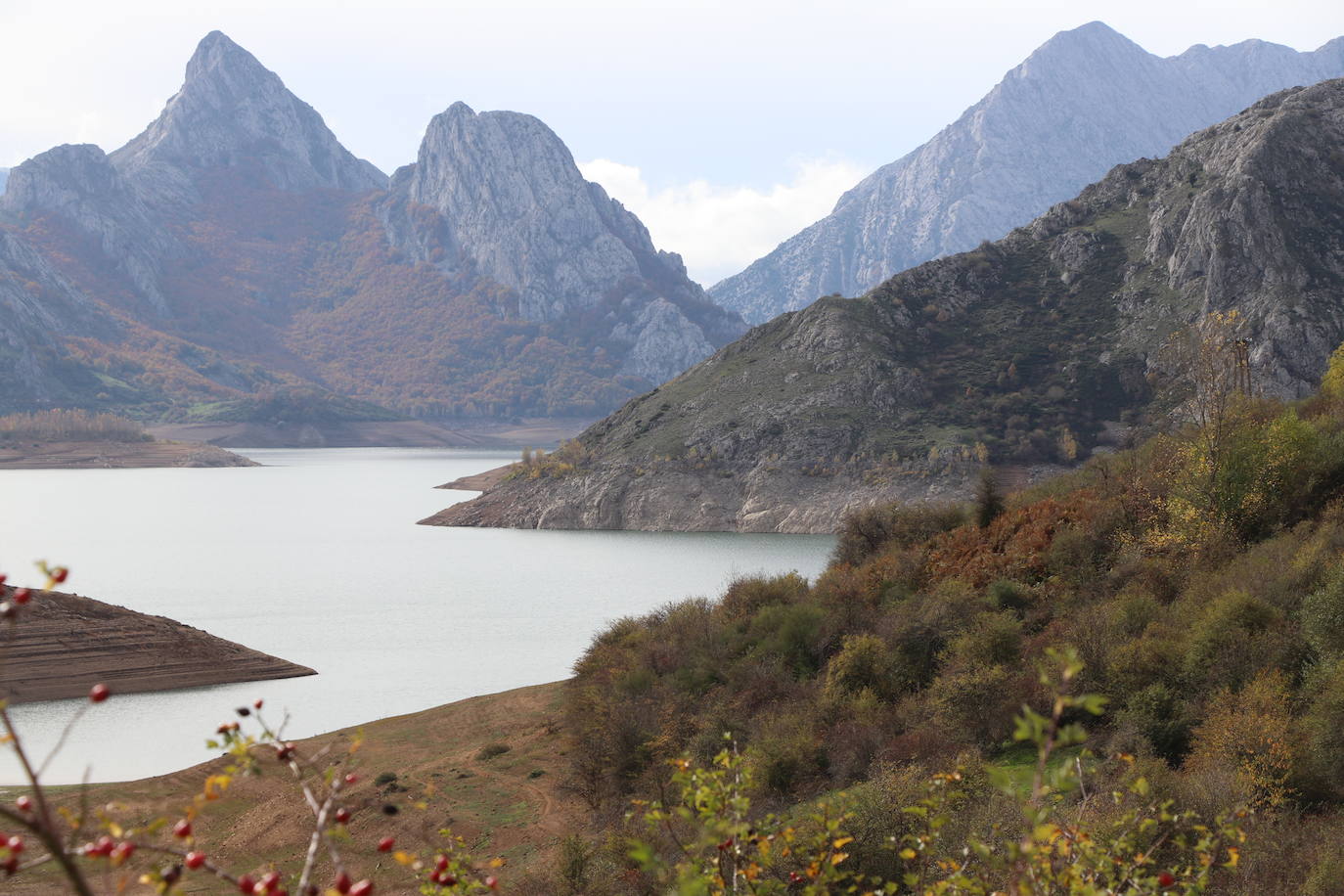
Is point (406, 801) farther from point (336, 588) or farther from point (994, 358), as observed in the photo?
point (994, 358)

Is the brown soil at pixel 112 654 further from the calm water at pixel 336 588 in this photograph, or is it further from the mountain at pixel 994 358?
the mountain at pixel 994 358

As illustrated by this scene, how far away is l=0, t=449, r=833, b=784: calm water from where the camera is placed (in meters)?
42.5

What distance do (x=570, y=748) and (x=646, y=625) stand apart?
413 inches

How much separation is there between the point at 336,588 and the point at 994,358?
274ft

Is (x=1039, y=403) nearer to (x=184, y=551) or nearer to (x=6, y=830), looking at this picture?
(x=184, y=551)

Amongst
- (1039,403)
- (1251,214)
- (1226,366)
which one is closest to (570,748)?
(1226,366)

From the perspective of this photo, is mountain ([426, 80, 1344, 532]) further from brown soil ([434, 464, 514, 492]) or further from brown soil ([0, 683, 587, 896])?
brown soil ([0, 683, 587, 896])

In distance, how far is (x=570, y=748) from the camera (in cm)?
3241

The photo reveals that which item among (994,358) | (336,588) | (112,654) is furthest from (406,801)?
(994,358)

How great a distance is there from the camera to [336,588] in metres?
75.1

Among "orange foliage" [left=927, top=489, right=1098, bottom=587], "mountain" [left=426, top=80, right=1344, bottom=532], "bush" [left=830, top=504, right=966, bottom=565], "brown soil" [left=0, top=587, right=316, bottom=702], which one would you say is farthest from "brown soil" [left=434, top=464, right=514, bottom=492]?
"orange foliage" [left=927, top=489, right=1098, bottom=587]

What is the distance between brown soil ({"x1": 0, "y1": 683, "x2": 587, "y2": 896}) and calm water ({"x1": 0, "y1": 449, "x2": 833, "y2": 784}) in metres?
4.71

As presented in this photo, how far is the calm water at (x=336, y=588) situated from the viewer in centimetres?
4247

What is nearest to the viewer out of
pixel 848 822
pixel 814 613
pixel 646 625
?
pixel 848 822
